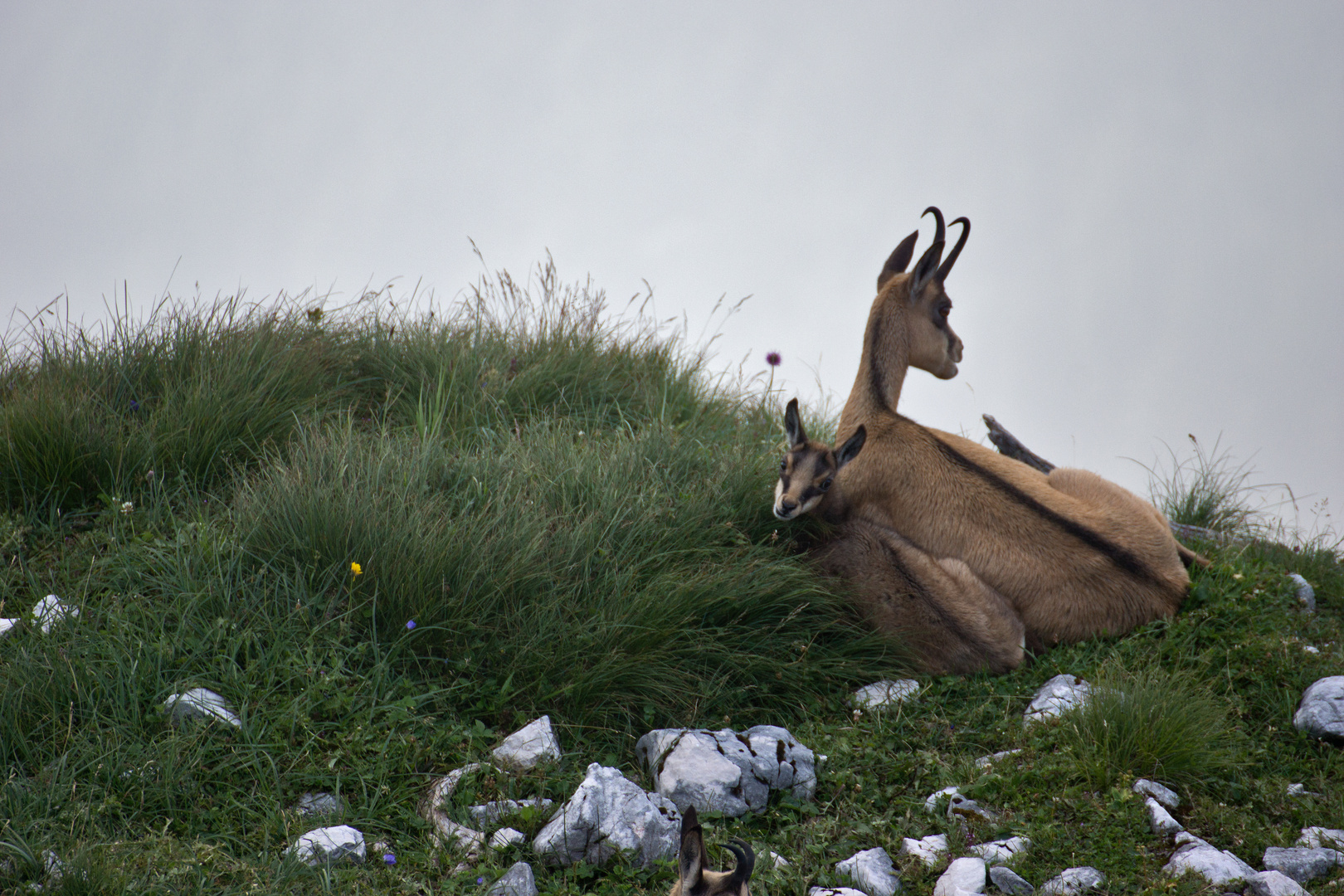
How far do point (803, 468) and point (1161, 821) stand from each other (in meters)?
2.83

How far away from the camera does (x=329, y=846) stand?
405 centimetres

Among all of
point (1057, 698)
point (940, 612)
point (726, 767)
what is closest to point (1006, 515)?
point (940, 612)

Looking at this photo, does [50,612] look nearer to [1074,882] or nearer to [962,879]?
[962,879]

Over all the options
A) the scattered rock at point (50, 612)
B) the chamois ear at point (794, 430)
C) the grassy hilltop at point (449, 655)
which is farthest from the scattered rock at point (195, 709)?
the chamois ear at point (794, 430)

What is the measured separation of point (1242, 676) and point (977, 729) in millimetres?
1896

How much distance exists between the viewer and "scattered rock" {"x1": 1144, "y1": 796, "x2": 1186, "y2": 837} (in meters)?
4.43

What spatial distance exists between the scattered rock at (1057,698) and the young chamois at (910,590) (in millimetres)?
462

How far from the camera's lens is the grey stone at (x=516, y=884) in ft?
12.9

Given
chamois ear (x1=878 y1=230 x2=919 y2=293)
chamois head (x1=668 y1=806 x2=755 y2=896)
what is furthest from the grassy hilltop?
chamois ear (x1=878 y1=230 x2=919 y2=293)

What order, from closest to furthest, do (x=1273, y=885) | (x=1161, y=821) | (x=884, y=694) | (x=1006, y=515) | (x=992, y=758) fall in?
(x=1273, y=885), (x=1161, y=821), (x=992, y=758), (x=884, y=694), (x=1006, y=515)

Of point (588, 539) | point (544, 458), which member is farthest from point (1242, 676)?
point (544, 458)

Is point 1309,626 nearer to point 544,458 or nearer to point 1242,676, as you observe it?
point 1242,676

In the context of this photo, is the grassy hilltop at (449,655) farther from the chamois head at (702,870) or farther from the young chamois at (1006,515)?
the chamois head at (702,870)

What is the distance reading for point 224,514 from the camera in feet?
19.9
